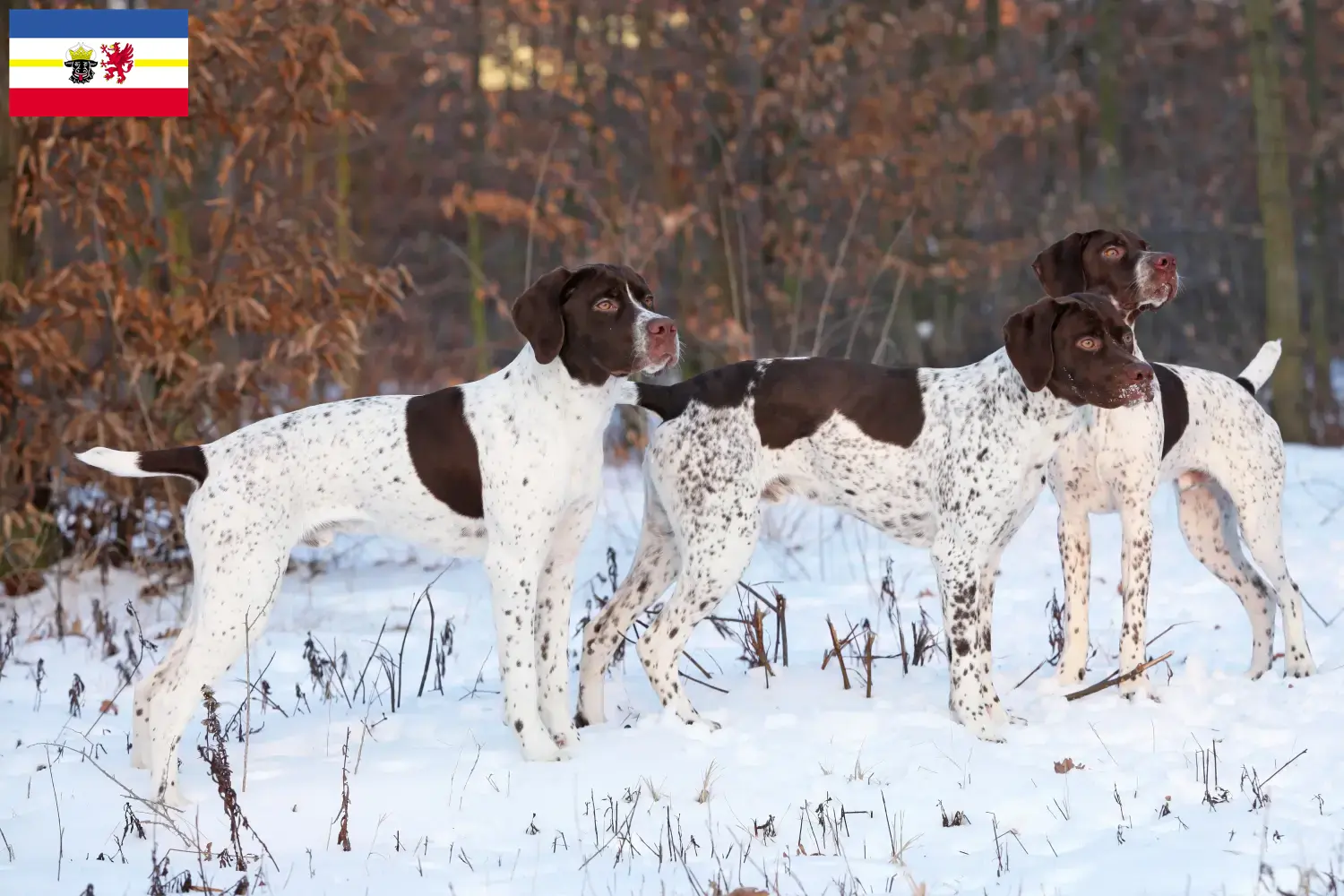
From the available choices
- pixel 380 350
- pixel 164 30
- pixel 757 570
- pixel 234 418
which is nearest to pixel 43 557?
pixel 234 418

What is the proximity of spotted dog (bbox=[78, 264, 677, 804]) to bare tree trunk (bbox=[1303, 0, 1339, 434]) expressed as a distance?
42.1 ft

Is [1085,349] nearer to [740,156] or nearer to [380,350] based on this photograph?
[740,156]

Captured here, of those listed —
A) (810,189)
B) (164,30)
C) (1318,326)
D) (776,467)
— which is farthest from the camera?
(1318,326)

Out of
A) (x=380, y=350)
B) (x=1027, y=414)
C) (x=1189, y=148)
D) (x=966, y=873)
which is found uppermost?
(x=1189, y=148)

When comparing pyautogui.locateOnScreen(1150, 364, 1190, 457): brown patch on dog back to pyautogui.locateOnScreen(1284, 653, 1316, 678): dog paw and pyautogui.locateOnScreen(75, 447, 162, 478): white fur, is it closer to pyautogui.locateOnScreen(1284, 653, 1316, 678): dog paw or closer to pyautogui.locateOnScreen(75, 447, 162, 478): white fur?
pyautogui.locateOnScreen(1284, 653, 1316, 678): dog paw

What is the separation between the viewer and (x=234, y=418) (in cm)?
816

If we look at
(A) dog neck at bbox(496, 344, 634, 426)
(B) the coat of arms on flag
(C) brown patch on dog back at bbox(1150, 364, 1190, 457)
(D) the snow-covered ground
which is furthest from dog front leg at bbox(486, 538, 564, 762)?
(B) the coat of arms on flag

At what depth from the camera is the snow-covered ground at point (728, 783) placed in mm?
3754

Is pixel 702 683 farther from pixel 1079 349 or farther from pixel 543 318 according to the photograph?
pixel 1079 349

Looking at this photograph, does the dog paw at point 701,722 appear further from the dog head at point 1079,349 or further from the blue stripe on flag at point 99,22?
the blue stripe on flag at point 99,22

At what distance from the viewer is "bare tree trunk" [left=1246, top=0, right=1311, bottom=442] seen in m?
12.9

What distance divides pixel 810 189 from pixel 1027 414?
987 cm

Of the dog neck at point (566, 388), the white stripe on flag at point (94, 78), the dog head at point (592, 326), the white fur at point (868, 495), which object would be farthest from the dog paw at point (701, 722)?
the white stripe on flag at point (94, 78)

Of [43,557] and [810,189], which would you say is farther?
[810,189]
